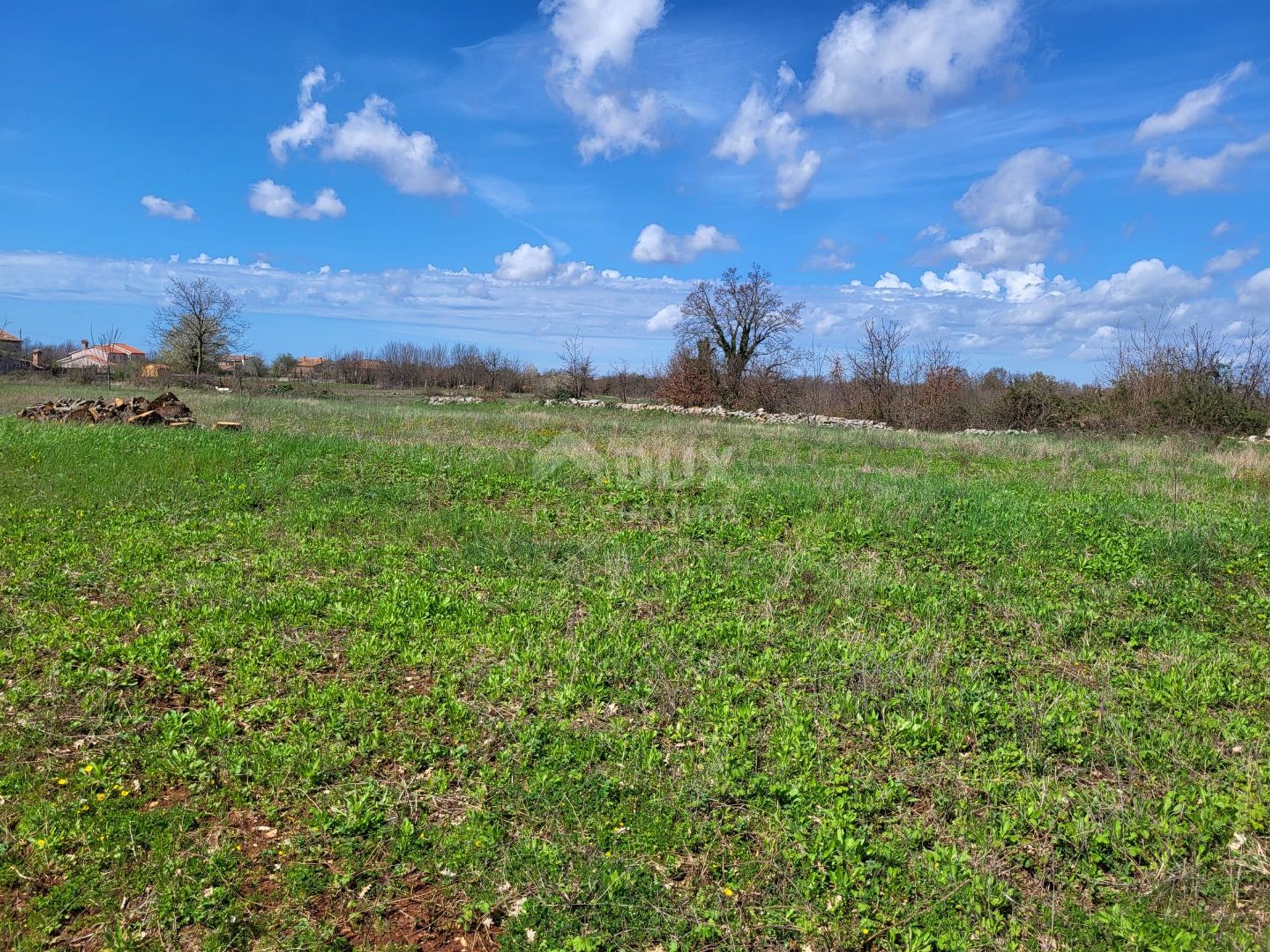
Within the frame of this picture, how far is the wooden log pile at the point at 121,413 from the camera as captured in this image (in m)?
16.1

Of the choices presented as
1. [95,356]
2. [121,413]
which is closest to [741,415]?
[121,413]

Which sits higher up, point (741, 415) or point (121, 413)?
point (741, 415)

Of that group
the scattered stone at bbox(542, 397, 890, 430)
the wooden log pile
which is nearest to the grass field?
the wooden log pile

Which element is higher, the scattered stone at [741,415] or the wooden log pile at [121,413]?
the scattered stone at [741,415]

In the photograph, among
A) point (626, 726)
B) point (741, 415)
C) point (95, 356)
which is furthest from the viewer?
point (95, 356)

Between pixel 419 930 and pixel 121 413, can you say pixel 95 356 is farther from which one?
pixel 419 930

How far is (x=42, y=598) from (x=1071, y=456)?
18074 millimetres

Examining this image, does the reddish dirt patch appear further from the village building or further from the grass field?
the village building

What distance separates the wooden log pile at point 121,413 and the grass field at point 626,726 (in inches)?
283

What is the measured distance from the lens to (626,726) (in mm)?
4688

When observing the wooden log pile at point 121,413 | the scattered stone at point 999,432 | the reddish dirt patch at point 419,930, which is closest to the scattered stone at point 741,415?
the scattered stone at point 999,432

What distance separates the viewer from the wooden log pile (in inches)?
632

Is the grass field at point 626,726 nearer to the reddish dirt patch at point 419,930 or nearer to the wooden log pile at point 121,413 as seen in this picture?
the reddish dirt patch at point 419,930

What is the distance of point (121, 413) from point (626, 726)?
17.1m
